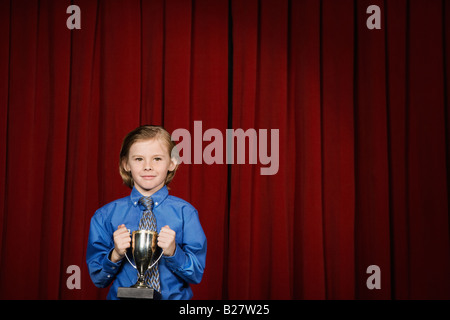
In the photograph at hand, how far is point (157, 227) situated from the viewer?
1882 mm

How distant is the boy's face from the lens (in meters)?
1.96

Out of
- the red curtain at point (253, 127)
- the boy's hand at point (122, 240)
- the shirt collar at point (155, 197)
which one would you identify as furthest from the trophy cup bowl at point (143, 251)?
the red curtain at point (253, 127)

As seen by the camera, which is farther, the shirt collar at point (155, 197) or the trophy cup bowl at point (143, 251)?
the shirt collar at point (155, 197)

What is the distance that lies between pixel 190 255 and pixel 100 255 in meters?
0.32

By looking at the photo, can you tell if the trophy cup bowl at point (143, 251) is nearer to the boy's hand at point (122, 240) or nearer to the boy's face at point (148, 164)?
the boy's hand at point (122, 240)

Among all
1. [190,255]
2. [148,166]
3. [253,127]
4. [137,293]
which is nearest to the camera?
[137,293]

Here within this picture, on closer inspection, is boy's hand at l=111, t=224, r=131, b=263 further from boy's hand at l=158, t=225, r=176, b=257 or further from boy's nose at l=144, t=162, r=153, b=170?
boy's nose at l=144, t=162, r=153, b=170

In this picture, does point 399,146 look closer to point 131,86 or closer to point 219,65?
point 219,65

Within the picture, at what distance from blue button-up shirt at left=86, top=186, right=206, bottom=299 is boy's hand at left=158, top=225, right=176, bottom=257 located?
0.03 metres

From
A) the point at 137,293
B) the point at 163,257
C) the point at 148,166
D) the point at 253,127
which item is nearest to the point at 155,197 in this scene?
the point at 148,166

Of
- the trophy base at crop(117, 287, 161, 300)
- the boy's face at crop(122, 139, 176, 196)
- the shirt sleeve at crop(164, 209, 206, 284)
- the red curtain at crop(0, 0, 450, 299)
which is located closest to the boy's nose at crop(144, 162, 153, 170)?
the boy's face at crop(122, 139, 176, 196)

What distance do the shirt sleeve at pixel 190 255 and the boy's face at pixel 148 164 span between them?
18cm

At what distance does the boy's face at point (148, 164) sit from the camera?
1964 mm

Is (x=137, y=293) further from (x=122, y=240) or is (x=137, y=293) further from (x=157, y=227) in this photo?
(x=157, y=227)
